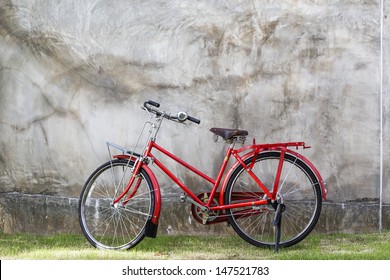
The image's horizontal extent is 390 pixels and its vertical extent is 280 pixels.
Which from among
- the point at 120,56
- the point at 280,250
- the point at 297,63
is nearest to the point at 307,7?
the point at 297,63

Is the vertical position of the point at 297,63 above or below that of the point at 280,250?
above

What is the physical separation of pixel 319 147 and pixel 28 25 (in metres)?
3.06

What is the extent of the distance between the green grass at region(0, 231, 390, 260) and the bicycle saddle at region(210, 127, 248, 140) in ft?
3.35

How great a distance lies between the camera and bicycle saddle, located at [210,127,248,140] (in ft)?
21.8

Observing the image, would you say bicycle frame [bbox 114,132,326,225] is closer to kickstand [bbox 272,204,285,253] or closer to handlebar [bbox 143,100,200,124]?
kickstand [bbox 272,204,285,253]

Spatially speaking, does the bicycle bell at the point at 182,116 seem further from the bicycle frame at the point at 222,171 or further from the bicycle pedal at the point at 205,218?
the bicycle pedal at the point at 205,218

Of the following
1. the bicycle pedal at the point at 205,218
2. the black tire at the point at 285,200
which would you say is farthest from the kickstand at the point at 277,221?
the bicycle pedal at the point at 205,218

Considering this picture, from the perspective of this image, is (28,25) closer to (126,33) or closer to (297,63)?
(126,33)

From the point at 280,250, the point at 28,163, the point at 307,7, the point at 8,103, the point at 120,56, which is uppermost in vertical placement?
the point at 307,7

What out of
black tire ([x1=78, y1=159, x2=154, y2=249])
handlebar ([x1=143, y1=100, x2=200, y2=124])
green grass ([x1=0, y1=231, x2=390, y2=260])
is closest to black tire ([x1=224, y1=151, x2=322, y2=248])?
green grass ([x1=0, y1=231, x2=390, y2=260])

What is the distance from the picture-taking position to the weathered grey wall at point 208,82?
287 inches

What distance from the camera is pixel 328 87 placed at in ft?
24.0

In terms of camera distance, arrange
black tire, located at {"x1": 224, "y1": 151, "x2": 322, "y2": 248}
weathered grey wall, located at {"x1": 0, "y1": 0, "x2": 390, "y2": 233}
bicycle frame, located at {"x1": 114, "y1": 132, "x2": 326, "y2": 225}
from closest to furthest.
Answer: bicycle frame, located at {"x1": 114, "y1": 132, "x2": 326, "y2": 225}
black tire, located at {"x1": 224, "y1": 151, "x2": 322, "y2": 248}
weathered grey wall, located at {"x1": 0, "y1": 0, "x2": 390, "y2": 233}

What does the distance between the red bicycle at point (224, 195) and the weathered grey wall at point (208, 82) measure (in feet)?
0.79
